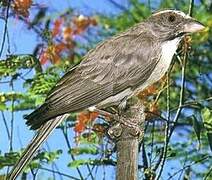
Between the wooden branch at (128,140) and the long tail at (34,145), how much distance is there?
1.11ft

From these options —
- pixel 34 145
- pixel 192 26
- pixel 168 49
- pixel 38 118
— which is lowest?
pixel 34 145

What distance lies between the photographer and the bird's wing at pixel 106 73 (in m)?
3.83

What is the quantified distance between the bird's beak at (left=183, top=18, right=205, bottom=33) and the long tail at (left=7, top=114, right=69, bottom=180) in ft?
2.82

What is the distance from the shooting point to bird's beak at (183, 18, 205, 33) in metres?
4.09

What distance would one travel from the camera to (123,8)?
328 inches

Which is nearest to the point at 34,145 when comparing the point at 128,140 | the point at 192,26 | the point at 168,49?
the point at 128,140

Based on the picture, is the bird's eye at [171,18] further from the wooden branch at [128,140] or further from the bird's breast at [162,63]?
the wooden branch at [128,140]

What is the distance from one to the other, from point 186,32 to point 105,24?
14.3 ft

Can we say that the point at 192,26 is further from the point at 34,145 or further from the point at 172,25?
the point at 34,145

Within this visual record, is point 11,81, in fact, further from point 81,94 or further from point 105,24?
point 105,24

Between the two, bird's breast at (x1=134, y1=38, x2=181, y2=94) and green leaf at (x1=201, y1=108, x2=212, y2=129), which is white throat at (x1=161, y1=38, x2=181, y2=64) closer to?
bird's breast at (x1=134, y1=38, x2=181, y2=94)

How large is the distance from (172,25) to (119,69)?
Answer: 42 cm

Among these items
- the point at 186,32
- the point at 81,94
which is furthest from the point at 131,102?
the point at 186,32

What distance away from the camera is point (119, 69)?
4.09m
